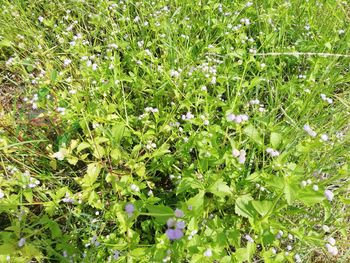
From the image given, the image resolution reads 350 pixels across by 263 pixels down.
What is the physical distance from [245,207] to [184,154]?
1.50 ft

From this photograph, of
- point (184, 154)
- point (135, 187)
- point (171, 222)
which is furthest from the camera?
point (184, 154)

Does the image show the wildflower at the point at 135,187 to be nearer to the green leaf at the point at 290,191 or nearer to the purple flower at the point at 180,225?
the purple flower at the point at 180,225

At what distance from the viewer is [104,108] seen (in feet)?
6.26

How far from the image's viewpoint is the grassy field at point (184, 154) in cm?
140

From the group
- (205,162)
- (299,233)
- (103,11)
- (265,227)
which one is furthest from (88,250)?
(103,11)

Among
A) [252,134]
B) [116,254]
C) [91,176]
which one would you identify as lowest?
[116,254]

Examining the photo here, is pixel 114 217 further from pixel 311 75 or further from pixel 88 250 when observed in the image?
pixel 311 75

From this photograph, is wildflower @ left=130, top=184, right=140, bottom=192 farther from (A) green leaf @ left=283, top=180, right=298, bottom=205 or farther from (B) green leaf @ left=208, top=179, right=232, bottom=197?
(A) green leaf @ left=283, top=180, right=298, bottom=205

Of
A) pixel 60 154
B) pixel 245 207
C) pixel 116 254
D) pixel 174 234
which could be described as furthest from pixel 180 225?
pixel 60 154

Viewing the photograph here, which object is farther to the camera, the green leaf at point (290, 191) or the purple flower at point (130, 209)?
the purple flower at point (130, 209)

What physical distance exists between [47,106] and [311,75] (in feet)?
4.82

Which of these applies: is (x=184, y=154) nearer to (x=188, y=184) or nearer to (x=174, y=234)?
(x=188, y=184)

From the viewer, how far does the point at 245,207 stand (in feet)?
4.66

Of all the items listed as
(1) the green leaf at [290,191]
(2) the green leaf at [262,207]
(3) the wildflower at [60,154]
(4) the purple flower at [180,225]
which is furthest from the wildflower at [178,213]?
(3) the wildflower at [60,154]
